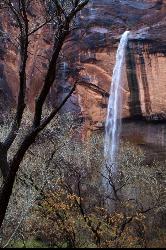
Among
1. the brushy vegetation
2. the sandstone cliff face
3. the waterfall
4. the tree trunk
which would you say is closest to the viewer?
the tree trunk

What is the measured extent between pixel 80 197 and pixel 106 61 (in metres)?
23.1

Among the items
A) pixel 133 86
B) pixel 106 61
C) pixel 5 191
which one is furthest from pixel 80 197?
pixel 106 61

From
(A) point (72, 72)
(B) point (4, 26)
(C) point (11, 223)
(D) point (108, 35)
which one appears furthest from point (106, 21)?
(C) point (11, 223)

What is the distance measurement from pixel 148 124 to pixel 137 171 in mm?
8742

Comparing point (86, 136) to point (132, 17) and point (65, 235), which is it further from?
point (65, 235)

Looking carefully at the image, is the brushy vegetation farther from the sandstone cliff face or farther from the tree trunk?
the tree trunk

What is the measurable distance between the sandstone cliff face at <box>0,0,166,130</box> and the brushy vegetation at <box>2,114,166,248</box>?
96.0 inches

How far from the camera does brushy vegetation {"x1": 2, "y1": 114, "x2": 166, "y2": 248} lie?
14.4m

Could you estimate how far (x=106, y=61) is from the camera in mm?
37188

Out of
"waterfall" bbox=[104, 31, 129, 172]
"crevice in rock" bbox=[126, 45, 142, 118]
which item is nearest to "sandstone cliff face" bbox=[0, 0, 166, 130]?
"crevice in rock" bbox=[126, 45, 142, 118]

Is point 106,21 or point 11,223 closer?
point 11,223

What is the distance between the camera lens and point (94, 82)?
3706cm

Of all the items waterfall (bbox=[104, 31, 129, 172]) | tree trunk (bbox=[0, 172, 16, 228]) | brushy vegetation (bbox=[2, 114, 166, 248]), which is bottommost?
brushy vegetation (bbox=[2, 114, 166, 248])

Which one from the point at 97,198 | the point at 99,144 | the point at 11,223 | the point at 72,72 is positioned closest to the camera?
the point at 11,223
